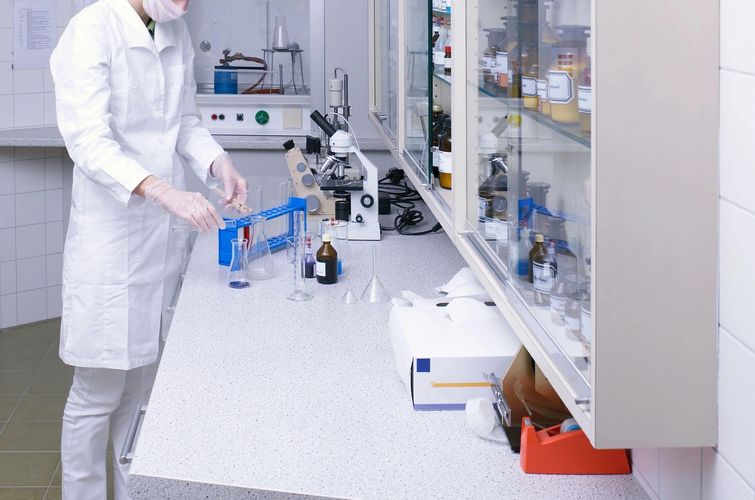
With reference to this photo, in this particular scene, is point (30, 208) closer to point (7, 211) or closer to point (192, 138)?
point (7, 211)

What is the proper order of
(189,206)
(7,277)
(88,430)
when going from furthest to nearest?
(7,277)
(88,430)
(189,206)

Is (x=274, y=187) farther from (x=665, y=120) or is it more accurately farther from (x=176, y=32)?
(x=665, y=120)

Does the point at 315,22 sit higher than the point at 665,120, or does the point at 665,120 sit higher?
the point at 315,22

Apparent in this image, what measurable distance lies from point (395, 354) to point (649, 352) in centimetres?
78

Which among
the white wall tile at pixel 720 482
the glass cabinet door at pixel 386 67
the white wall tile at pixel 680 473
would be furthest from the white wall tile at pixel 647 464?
the glass cabinet door at pixel 386 67

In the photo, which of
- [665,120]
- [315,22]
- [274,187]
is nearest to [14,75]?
[315,22]

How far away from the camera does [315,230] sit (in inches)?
124

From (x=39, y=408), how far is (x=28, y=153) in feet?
4.82

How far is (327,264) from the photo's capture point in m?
2.54

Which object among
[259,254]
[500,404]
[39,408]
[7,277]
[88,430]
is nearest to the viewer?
[500,404]

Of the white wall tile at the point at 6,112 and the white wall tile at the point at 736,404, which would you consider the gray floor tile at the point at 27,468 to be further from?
the white wall tile at the point at 736,404

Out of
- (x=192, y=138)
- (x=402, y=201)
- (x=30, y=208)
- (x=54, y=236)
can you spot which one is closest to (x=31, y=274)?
(x=54, y=236)

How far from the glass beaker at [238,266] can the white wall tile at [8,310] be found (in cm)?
266

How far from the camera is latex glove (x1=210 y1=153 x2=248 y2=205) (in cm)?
272
